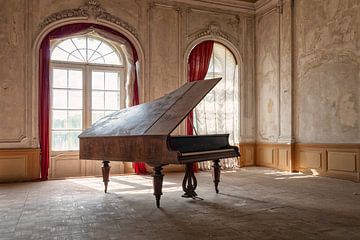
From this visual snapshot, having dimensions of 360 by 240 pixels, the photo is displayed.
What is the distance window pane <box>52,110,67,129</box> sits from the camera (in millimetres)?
6570

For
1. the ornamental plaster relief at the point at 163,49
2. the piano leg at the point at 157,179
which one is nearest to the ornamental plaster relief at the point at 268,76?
the ornamental plaster relief at the point at 163,49

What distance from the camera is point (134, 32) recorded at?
7.01 meters

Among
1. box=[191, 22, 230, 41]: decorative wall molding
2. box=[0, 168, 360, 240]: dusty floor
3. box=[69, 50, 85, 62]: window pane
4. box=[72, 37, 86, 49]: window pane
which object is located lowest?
box=[0, 168, 360, 240]: dusty floor

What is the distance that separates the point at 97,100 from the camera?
6.93m

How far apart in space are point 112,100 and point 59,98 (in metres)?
1.09

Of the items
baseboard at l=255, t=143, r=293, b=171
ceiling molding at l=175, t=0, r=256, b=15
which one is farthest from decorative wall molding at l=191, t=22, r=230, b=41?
baseboard at l=255, t=143, r=293, b=171

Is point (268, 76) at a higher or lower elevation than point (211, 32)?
lower

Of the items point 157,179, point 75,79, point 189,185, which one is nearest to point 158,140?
point 157,179

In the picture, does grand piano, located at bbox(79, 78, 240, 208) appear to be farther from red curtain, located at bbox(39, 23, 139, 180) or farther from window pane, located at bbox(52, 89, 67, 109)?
window pane, located at bbox(52, 89, 67, 109)

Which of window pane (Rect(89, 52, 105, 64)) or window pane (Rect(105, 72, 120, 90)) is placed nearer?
window pane (Rect(89, 52, 105, 64))

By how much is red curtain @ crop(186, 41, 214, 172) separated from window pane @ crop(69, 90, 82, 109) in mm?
2525

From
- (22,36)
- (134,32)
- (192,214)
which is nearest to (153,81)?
(134,32)

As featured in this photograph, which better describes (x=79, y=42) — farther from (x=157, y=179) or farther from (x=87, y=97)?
(x=157, y=179)

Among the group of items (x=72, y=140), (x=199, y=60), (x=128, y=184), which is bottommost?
(x=128, y=184)
